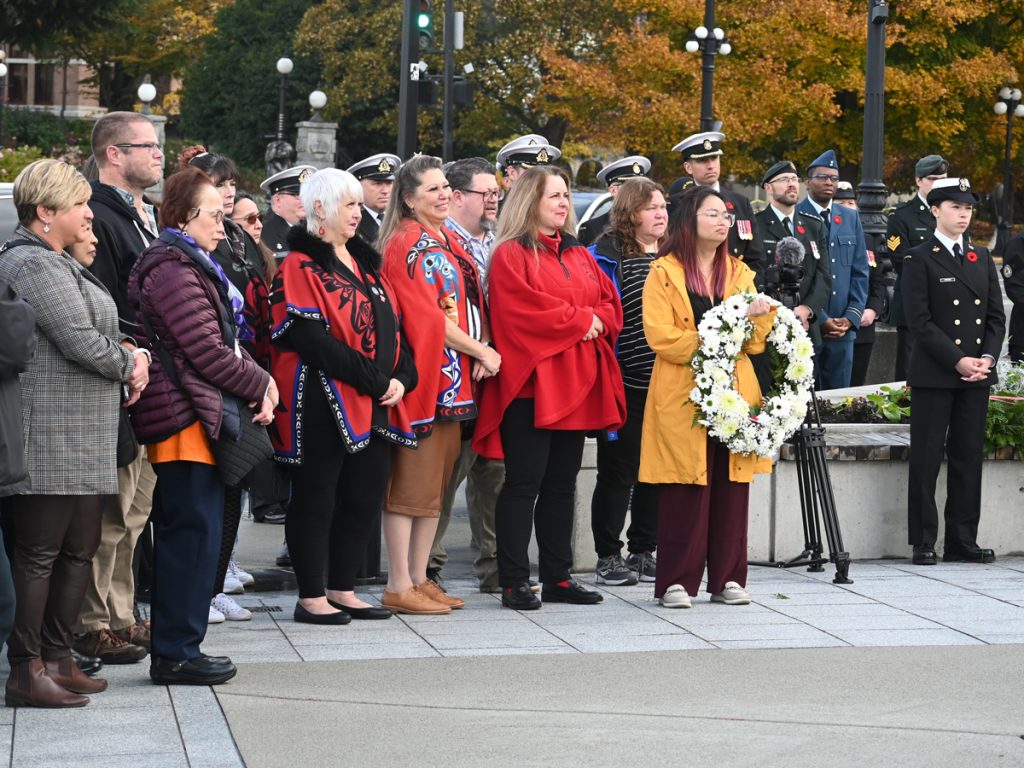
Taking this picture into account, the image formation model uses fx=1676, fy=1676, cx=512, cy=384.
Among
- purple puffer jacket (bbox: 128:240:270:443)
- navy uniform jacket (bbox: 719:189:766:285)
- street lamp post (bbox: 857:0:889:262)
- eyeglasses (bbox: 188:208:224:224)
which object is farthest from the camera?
street lamp post (bbox: 857:0:889:262)

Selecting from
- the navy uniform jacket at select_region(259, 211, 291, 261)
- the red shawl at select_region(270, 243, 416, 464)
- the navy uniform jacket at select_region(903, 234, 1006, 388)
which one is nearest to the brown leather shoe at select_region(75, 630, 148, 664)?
the red shawl at select_region(270, 243, 416, 464)

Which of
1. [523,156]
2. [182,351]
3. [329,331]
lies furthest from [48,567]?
[523,156]

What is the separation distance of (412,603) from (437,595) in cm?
16

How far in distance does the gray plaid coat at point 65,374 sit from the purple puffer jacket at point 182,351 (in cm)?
23

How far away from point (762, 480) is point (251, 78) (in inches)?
1574

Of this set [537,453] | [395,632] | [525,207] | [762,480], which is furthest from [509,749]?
[762,480]

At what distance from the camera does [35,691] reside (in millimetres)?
5938

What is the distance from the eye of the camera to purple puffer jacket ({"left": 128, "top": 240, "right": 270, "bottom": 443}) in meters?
6.20

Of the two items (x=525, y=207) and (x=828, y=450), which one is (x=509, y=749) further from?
(x=828, y=450)

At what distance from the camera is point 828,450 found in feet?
31.0

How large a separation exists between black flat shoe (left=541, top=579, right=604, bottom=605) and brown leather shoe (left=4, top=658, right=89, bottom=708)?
111 inches

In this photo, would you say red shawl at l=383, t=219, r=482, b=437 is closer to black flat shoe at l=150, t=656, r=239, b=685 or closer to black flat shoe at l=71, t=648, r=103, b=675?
black flat shoe at l=150, t=656, r=239, b=685

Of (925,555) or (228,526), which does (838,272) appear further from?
(228,526)

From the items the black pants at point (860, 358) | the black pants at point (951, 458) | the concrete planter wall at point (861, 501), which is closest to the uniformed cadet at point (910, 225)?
the black pants at point (860, 358)
